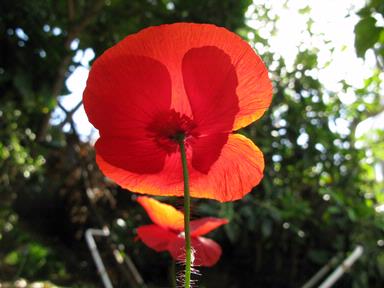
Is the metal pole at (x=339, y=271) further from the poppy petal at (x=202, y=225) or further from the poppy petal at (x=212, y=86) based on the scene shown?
the poppy petal at (x=212, y=86)

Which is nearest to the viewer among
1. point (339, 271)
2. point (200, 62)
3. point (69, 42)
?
point (200, 62)

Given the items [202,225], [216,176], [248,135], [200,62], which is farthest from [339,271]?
[200,62]

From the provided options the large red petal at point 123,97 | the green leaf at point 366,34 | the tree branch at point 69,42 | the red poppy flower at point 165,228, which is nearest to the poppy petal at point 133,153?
the large red petal at point 123,97

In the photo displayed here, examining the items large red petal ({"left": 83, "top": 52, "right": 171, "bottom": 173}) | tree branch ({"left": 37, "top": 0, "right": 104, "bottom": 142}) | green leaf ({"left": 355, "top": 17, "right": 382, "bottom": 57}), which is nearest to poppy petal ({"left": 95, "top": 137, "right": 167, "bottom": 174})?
large red petal ({"left": 83, "top": 52, "right": 171, "bottom": 173})

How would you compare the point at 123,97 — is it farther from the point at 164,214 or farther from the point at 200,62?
the point at 164,214

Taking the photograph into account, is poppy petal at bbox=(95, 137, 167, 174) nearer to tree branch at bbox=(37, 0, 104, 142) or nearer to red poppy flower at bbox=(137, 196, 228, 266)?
red poppy flower at bbox=(137, 196, 228, 266)

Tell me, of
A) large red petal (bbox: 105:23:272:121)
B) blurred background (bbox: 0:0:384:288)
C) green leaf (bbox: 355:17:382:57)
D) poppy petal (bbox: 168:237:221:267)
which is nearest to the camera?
large red petal (bbox: 105:23:272:121)

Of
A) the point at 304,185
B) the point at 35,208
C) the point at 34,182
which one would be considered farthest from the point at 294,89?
the point at 35,208
